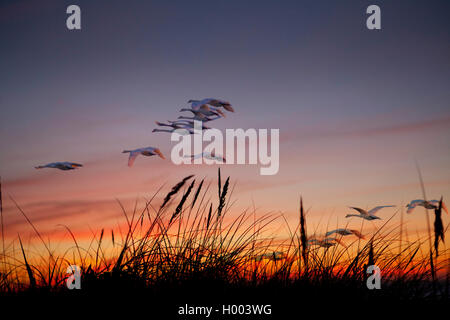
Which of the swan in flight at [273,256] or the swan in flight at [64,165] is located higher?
the swan in flight at [64,165]

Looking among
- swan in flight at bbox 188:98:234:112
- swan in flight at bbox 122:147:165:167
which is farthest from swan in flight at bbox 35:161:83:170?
swan in flight at bbox 188:98:234:112

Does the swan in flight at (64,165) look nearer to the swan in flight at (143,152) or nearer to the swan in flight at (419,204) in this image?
the swan in flight at (143,152)

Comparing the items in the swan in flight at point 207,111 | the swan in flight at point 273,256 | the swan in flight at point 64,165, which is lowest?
the swan in flight at point 273,256

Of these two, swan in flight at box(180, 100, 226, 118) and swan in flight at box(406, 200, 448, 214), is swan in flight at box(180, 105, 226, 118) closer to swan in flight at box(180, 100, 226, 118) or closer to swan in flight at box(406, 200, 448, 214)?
swan in flight at box(180, 100, 226, 118)

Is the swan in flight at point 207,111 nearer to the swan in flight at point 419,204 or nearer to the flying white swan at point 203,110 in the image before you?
the flying white swan at point 203,110

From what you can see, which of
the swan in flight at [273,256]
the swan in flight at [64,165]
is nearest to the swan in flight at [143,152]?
the swan in flight at [64,165]

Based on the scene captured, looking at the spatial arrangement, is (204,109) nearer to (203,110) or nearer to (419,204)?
(203,110)

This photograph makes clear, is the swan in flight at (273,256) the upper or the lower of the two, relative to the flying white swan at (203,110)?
lower

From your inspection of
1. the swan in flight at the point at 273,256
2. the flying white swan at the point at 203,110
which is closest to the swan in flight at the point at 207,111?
the flying white swan at the point at 203,110

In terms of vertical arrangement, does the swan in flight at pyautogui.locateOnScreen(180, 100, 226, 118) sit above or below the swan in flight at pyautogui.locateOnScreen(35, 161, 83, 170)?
above

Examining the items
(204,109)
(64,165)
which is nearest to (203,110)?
(204,109)

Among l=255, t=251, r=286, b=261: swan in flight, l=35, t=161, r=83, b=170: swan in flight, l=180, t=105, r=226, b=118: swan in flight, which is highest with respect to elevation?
l=180, t=105, r=226, b=118: swan in flight

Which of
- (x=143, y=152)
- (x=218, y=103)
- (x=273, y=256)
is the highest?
(x=218, y=103)
